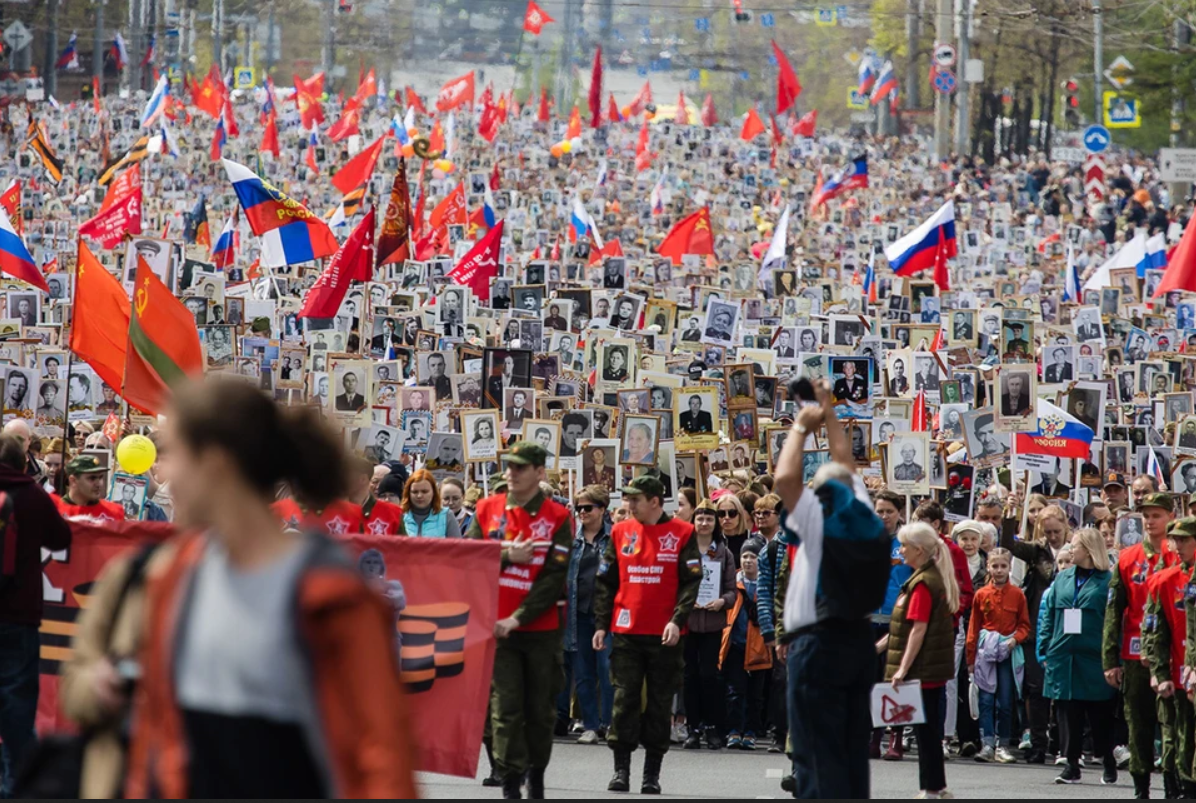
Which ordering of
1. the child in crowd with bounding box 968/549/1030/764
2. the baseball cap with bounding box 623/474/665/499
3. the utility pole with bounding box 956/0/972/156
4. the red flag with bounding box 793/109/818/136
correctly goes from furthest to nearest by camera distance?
1. the red flag with bounding box 793/109/818/136
2. the utility pole with bounding box 956/0/972/156
3. the child in crowd with bounding box 968/549/1030/764
4. the baseball cap with bounding box 623/474/665/499

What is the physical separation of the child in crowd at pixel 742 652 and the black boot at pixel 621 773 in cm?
236

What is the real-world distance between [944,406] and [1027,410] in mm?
841

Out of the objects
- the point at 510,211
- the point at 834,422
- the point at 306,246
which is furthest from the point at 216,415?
the point at 510,211

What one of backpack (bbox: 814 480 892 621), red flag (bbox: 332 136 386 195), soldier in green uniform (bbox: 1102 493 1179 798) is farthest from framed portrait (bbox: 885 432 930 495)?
red flag (bbox: 332 136 386 195)

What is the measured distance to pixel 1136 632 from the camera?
905 centimetres

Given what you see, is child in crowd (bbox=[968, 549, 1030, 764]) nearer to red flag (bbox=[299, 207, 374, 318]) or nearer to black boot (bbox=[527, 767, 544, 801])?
black boot (bbox=[527, 767, 544, 801])

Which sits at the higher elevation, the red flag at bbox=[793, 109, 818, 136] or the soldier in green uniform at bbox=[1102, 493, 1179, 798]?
the red flag at bbox=[793, 109, 818, 136]

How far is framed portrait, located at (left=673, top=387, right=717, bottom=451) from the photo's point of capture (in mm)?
14094

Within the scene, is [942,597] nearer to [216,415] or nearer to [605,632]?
[605,632]

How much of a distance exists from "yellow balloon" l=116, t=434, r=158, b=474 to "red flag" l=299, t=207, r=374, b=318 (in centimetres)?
462

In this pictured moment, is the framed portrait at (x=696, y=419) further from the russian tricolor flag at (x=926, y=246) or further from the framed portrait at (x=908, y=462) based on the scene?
the russian tricolor flag at (x=926, y=246)

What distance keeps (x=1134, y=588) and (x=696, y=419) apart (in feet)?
17.7

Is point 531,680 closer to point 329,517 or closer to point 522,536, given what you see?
point 522,536

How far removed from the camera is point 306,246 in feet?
53.2
